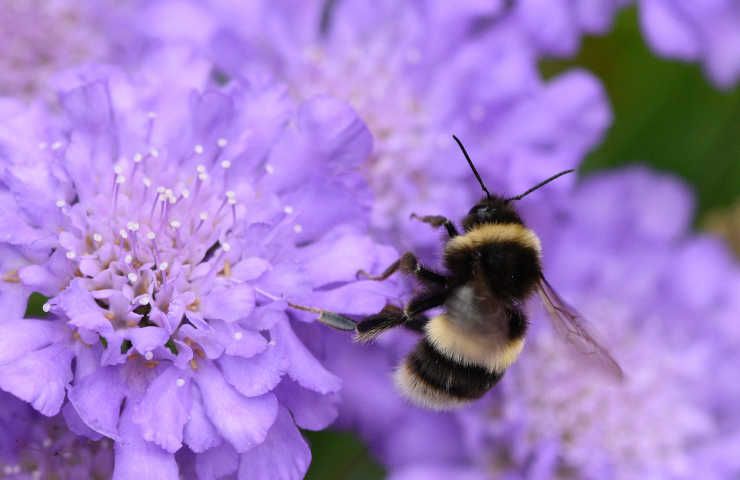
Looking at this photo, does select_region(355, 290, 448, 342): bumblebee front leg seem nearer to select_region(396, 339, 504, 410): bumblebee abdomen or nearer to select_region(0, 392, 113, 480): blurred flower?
select_region(396, 339, 504, 410): bumblebee abdomen

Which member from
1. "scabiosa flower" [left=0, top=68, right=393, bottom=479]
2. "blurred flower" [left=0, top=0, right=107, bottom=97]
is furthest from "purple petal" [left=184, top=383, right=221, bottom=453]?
"blurred flower" [left=0, top=0, right=107, bottom=97]

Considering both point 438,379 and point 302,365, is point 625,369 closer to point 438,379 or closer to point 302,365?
point 438,379

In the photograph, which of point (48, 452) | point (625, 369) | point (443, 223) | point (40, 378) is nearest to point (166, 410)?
point (40, 378)

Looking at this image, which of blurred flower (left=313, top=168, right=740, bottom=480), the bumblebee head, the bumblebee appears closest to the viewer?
the bumblebee

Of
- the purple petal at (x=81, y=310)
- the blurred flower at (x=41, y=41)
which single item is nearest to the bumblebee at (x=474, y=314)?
the purple petal at (x=81, y=310)

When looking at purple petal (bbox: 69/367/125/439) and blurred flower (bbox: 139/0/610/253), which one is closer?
purple petal (bbox: 69/367/125/439)

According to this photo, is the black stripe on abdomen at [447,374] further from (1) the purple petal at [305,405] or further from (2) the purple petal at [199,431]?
(2) the purple petal at [199,431]
